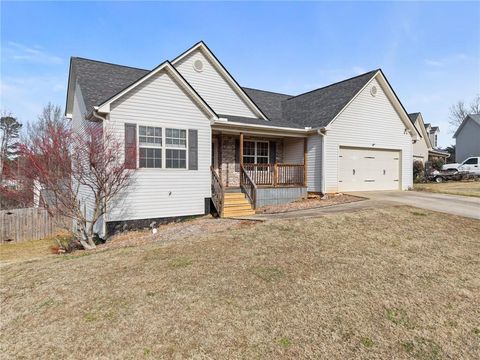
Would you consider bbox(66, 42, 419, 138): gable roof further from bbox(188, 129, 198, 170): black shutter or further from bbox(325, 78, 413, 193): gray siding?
bbox(188, 129, 198, 170): black shutter

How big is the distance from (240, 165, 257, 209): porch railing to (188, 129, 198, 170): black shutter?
2480mm

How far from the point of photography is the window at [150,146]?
10570 mm

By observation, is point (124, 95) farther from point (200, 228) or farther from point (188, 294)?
point (188, 294)

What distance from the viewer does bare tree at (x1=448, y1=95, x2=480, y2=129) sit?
5244cm

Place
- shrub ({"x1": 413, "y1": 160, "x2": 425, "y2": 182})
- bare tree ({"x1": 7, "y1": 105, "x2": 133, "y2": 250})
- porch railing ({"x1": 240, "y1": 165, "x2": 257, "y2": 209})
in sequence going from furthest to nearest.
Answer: shrub ({"x1": 413, "y1": 160, "x2": 425, "y2": 182}) < porch railing ({"x1": 240, "y1": 165, "x2": 257, "y2": 209}) < bare tree ({"x1": 7, "y1": 105, "x2": 133, "y2": 250})

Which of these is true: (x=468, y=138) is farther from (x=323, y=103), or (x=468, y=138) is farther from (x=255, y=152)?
(x=255, y=152)

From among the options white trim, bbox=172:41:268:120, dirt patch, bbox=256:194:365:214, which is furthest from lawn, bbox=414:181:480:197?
white trim, bbox=172:41:268:120

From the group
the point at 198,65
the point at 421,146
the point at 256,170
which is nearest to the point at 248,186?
the point at 256,170

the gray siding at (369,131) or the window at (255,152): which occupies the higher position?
the gray siding at (369,131)

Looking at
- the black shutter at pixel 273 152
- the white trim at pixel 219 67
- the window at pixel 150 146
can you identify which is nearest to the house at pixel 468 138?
the black shutter at pixel 273 152

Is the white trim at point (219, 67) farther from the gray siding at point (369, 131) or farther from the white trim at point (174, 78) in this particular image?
the gray siding at point (369, 131)

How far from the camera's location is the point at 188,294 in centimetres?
499

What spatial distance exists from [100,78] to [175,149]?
5.26 m

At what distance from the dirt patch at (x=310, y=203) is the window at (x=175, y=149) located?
12.2 ft
